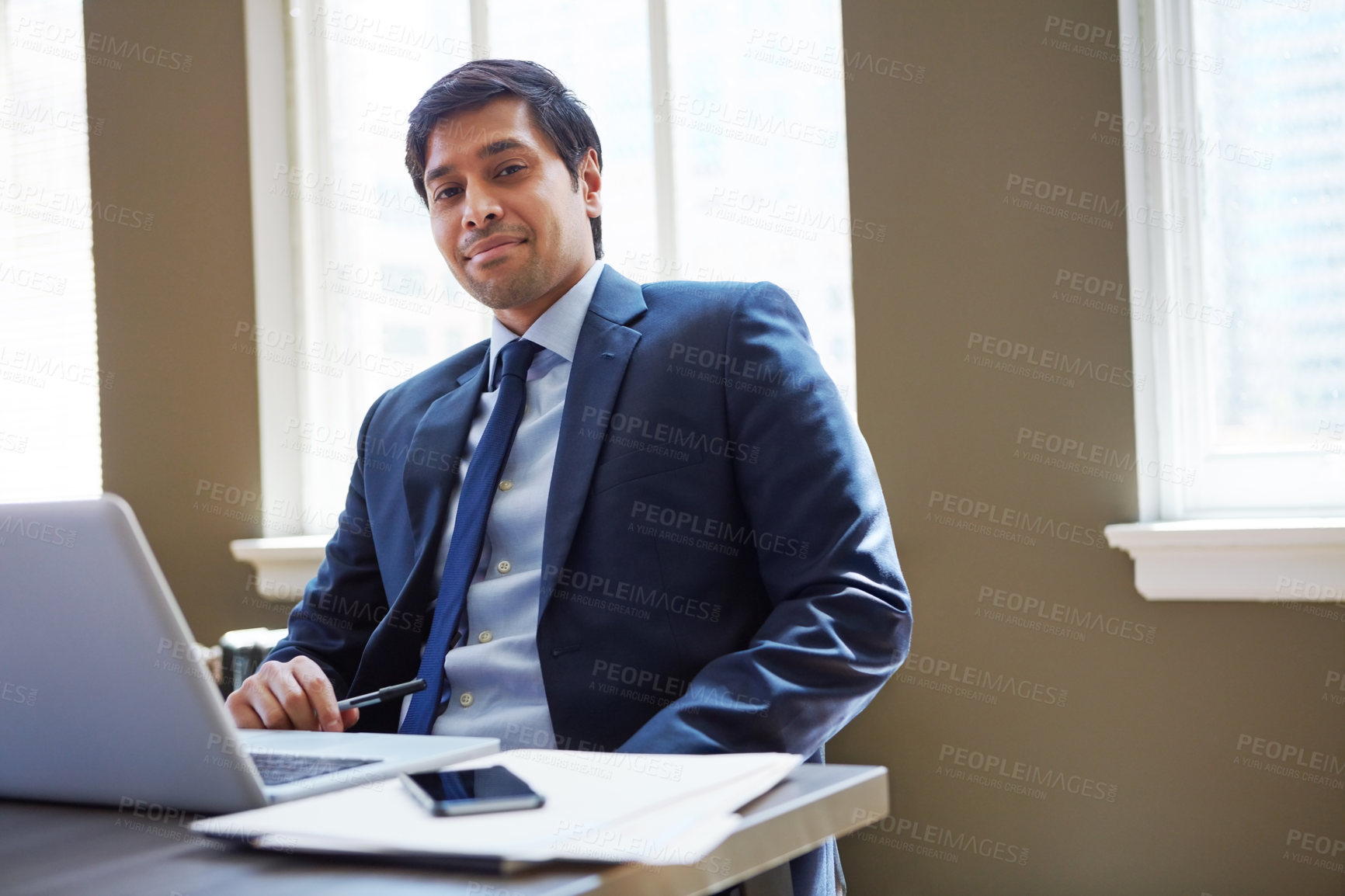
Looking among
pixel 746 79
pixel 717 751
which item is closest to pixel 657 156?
pixel 746 79

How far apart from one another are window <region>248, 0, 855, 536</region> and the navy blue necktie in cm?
101

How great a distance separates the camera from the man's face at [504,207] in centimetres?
161

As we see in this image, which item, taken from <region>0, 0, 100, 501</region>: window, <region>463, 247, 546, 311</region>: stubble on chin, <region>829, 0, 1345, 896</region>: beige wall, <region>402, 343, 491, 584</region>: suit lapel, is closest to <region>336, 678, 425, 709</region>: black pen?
<region>402, 343, 491, 584</region>: suit lapel

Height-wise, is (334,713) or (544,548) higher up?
(544,548)

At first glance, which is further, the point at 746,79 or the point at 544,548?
the point at 746,79

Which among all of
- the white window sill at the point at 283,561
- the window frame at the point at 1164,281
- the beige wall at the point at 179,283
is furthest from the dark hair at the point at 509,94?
the beige wall at the point at 179,283

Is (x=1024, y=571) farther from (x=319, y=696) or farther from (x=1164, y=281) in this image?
(x=319, y=696)

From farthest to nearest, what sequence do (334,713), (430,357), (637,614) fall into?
(430,357)
(637,614)
(334,713)

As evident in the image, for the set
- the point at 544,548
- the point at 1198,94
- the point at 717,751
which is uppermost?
the point at 1198,94

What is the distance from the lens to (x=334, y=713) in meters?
1.17

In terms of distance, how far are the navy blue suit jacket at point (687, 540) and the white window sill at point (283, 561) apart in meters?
1.41

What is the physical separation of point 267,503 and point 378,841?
2757mm

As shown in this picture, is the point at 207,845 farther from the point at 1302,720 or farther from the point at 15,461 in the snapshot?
the point at 15,461

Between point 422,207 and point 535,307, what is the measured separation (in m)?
1.60
